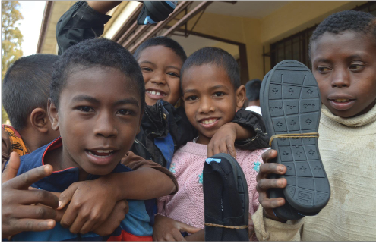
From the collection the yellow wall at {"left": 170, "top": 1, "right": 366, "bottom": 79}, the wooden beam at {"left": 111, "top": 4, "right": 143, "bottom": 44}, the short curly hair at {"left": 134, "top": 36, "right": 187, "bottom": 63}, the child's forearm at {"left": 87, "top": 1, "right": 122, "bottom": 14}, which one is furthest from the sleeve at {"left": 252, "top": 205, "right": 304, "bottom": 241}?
the yellow wall at {"left": 170, "top": 1, "right": 366, "bottom": 79}

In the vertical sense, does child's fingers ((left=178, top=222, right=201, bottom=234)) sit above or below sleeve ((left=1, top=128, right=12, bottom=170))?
below

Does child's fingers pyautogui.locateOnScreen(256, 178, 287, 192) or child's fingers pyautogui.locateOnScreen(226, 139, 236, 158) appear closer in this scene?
child's fingers pyautogui.locateOnScreen(256, 178, 287, 192)

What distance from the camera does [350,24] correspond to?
1.40 m

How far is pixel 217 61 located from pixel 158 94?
41 cm

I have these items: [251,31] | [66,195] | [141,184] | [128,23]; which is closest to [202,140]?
[141,184]

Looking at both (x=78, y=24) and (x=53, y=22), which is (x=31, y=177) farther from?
(x=53, y=22)

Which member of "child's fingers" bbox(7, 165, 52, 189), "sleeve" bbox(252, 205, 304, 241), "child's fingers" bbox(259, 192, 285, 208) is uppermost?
"child's fingers" bbox(7, 165, 52, 189)

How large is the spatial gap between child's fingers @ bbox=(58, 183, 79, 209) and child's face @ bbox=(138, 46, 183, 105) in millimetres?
912

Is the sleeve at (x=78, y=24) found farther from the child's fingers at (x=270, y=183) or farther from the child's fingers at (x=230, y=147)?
the child's fingers at (x=270, y=183)

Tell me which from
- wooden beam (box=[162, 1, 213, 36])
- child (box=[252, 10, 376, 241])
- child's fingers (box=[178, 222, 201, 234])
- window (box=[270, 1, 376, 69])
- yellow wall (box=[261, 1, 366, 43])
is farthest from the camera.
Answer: window (box=[270, 1, 376, 69])

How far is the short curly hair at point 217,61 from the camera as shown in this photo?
181 cm

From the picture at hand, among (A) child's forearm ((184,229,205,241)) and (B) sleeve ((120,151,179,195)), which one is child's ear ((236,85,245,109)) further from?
(A) child's forearm ((184,229,205,241))

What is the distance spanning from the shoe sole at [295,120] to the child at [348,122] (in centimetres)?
17

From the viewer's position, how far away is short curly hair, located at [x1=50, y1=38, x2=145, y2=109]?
47.8 inches
